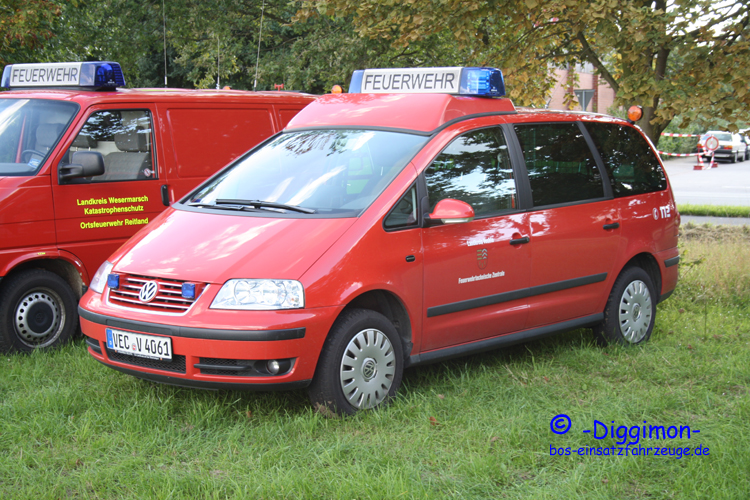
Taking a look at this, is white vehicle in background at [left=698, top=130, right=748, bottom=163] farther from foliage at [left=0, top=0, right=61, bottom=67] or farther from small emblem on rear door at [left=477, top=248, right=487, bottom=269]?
small emblem on rear door at [left=477, top=248, right=487, bottom=269]

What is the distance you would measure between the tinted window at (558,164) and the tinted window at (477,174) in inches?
9.1

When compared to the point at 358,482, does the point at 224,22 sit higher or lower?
higher

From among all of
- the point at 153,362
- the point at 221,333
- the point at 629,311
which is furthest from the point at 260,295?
the point at 629,311

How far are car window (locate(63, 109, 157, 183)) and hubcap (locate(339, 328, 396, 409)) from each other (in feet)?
9.64

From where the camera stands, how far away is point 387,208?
4656mm

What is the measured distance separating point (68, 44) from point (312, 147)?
10807 millimetres

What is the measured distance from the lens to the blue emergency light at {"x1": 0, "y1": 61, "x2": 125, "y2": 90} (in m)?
6.53

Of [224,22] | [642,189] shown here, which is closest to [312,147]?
[642,189]

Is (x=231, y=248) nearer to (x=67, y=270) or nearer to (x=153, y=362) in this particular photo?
(x=153, y=362)

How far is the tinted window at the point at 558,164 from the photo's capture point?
5.55 m

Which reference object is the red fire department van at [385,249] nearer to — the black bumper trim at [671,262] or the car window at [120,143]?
the black bumper trim at [671,262]

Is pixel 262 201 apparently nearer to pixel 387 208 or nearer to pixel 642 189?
pixel 387 208

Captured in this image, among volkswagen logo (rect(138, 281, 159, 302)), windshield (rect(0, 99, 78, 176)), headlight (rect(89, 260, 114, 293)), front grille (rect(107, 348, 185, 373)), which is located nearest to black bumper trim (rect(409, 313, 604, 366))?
front grille (rect(107, 348, 185, 373))

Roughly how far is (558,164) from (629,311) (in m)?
1.37
